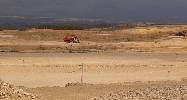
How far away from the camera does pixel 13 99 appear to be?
17.3m

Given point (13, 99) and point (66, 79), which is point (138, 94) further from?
point (66, 79)

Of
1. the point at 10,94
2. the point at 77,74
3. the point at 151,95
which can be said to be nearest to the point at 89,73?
the point at 77,74

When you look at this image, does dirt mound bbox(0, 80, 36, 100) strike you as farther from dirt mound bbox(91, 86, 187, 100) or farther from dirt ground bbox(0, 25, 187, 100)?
dirt mound bbox(91, 86, 187, 100)

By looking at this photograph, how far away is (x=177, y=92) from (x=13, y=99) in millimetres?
5680

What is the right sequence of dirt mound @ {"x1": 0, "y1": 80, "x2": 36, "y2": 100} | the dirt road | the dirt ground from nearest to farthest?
1. dirt mound @ {"x1": 0, "y1": 80, "x2": 36, "y2": 100}
2. the dirt ground
3. the dirt road

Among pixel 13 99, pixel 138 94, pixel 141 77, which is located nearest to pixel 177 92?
pixel 138 94

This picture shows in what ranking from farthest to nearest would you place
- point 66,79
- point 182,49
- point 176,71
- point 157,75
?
point 182,49, point 176,71, point 157,75, point 66,79

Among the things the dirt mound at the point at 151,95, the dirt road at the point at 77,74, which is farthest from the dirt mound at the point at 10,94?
the dirt road at the point at 77,74

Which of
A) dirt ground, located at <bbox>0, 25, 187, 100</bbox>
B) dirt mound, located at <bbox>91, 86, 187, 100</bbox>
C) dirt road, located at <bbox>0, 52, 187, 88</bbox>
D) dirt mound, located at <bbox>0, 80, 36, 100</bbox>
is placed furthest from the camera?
dirt road, located at <bbox>0, 52, 187, 88</bbox>

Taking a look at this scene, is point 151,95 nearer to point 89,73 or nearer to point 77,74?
point 77,74

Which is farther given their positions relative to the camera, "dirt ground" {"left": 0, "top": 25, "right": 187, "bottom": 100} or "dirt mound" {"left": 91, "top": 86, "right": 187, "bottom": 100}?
"dirt ground" {"left": 0, "top": 25, "right": 187, "bottom": 100}

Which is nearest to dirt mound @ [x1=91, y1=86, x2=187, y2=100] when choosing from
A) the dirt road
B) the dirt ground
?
the dirt ground

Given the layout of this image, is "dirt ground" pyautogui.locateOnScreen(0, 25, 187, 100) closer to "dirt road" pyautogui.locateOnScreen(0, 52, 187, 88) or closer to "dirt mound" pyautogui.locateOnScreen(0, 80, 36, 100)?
"dirt road" pyautogui.locateOnScreen(0, 52, 187, 88)

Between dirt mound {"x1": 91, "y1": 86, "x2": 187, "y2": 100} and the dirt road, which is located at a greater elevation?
the dirt road
